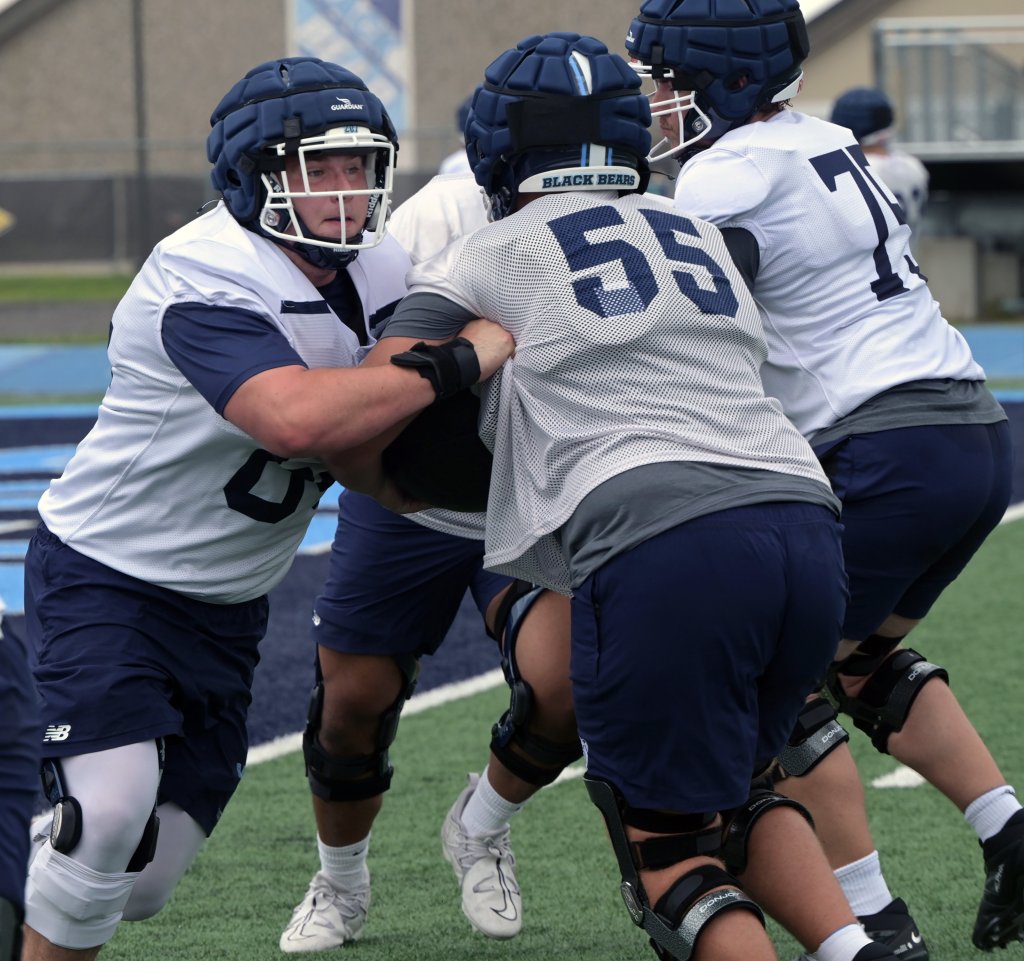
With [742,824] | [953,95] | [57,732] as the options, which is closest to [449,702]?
[57,732]

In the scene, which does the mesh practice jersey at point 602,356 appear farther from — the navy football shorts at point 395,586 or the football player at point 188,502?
the navy football shorts at point 395,586

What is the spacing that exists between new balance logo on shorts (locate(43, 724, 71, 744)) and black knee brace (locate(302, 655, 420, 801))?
940mm

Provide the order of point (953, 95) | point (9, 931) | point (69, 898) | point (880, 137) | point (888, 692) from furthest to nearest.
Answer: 1. point (953, 95)
2. point (880, 137)
3. point (888, 692)
4. point (69, 898)
5. point (9, 931)

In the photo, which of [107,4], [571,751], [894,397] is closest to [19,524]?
[571,751]

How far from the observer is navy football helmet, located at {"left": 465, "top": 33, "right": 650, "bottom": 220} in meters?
2.83

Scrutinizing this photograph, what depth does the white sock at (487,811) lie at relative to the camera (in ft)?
12.9

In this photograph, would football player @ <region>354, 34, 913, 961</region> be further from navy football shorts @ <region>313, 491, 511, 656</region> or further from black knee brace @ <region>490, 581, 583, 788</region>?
navy football shorts @ <region>313, 491, 511, 656</region>

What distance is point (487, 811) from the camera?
395cm

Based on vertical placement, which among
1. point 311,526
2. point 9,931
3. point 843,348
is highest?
point 843,348

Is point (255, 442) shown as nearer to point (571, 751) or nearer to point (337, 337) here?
point (337, 337)

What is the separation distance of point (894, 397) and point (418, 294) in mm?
1099

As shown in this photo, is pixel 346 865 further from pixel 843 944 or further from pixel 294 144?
pixel 294 144

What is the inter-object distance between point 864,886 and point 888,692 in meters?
0.49

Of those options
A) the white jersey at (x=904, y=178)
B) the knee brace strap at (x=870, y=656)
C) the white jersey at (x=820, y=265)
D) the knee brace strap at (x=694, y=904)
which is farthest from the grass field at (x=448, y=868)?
the white jersey at (x=904, y=178)
